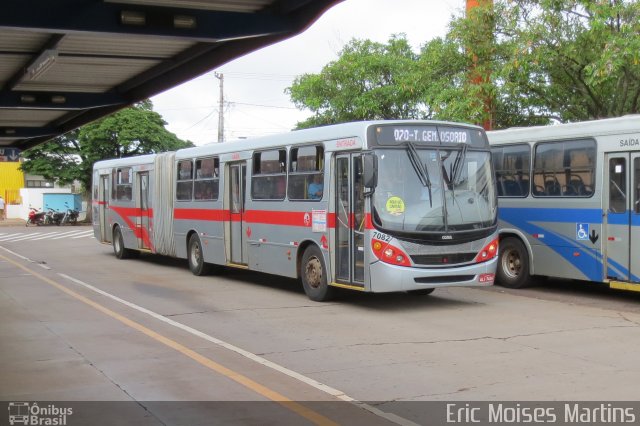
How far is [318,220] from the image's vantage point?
13.0 meters

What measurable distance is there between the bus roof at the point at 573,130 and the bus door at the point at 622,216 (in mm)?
448

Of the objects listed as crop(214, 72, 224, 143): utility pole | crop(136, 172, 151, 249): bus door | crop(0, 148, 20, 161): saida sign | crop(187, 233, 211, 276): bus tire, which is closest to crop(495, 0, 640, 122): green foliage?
crop(187, 233, 211, 276): bus tire

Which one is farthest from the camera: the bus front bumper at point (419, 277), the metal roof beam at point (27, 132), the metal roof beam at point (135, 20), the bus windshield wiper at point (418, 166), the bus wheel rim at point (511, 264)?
the metal roof beam at point (27, 132)

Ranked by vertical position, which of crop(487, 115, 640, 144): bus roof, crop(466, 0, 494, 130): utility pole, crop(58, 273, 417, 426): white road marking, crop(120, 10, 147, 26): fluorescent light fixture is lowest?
crop(58, 273, 417, 426): white road marking

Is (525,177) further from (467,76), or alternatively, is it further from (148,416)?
(148,416)

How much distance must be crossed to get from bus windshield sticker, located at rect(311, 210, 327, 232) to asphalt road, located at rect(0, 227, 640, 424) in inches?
51.9

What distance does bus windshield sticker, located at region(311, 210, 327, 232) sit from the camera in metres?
12.9

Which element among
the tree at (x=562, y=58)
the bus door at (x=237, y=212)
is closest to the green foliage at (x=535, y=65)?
the tree at (x=562, y=58)

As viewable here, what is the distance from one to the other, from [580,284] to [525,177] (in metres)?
2.85

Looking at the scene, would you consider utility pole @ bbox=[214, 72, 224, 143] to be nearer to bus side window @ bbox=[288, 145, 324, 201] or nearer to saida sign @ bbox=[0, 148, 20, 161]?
saida sign @ bbox=[0, 148, 20, 161]

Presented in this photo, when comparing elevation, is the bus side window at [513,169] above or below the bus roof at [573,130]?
below

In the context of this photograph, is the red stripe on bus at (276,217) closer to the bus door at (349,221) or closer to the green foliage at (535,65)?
the bus door at (349,221)

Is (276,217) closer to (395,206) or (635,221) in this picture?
→ (395,206)

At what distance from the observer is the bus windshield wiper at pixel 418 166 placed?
11984 mm
